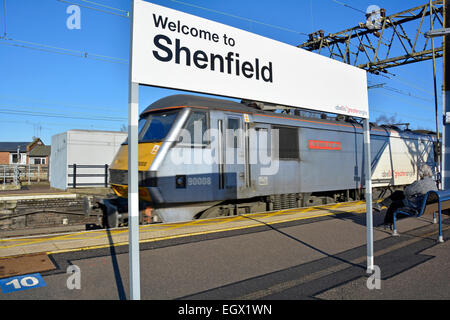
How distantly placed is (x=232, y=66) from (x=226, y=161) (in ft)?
14.2

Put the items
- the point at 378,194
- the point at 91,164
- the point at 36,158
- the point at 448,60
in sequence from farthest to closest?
the point at 36,158 < the point at 91,164 < the point at 378,194 < the point at 448,60

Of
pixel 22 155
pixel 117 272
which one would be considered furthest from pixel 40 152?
pixel 117 272

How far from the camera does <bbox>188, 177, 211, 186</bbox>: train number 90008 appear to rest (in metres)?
7.55

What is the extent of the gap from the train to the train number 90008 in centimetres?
2

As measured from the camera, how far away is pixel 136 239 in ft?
10.2

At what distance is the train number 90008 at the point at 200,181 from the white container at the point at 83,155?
12271 mm

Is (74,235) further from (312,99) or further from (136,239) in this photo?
(312,99)

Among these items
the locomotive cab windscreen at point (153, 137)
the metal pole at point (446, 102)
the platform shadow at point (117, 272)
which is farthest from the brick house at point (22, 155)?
the metal pole at point (446, 102)

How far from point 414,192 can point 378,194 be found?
7.36m

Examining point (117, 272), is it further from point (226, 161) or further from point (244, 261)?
point (226, 161)

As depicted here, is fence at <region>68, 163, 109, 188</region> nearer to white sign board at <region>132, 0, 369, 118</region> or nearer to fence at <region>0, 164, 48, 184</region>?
fence at <region>0, 164, 48, 184</region>

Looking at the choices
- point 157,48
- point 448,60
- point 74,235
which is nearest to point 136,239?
point 157,48

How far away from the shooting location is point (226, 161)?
8.11 metres

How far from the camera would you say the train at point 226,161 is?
24.3 ft
